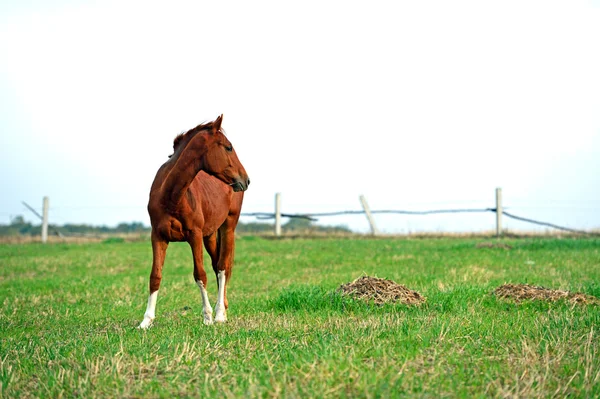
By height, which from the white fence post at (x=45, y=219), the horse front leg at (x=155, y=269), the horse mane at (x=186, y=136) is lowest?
the horse front leg at (x=155, y=269)

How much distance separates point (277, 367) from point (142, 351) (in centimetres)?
129

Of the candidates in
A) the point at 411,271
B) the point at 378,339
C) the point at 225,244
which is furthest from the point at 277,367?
the point at 411,271

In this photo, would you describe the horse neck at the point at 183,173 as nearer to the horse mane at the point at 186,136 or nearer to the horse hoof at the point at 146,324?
the horse mane at the point at 186,136

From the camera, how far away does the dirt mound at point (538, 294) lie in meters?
8.76

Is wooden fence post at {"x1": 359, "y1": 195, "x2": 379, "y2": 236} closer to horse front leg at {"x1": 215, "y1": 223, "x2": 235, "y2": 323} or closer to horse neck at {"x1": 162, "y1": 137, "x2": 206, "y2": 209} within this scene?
horse front leg at {"x1": 215, "y1": 223, "x2": 235, "y2": 323}

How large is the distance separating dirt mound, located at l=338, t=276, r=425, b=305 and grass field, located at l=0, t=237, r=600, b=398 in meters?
0.19

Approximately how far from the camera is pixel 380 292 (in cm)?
877

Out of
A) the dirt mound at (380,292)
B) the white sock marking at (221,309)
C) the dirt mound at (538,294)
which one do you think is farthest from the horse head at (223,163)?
the dirt mound at (538,294)

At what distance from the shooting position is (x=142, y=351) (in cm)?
541

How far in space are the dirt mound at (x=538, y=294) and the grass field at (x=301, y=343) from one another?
175mm

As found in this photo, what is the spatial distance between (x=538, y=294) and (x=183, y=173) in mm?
4903

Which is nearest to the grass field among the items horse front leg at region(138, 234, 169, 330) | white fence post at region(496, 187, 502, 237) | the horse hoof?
the horse hoof

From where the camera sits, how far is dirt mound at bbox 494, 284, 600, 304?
28.7 feet

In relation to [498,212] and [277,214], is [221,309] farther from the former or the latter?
[498,212]
